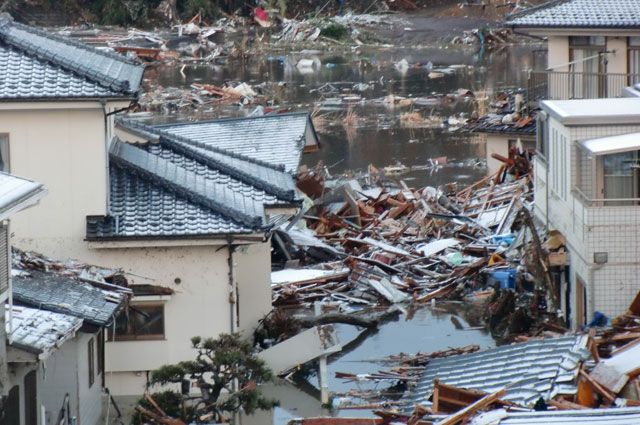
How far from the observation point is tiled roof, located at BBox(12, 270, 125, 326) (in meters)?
10.2

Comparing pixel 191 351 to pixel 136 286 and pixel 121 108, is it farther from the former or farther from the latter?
pixel 121 108

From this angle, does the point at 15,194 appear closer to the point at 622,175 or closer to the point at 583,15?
the point at 622,175

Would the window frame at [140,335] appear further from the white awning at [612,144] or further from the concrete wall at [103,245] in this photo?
the white awning at [612,144]

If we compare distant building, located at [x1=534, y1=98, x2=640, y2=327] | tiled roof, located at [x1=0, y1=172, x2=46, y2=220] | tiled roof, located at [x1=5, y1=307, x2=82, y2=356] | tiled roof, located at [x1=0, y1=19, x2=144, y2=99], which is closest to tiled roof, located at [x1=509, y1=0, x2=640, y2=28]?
distant building, located at [x1=534, y1=98, x2=640, y2=327]

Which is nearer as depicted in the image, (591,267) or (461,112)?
(591,267)

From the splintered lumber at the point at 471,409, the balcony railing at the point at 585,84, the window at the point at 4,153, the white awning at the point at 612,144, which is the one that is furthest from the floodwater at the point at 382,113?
the balcony railing at the point at 585,84

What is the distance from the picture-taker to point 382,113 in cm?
Result: 4091

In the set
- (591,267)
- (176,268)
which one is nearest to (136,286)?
(176,268)

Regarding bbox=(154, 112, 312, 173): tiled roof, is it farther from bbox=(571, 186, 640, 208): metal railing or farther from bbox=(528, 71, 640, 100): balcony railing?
bbox=(528, 71, 640, 100): balcony railing

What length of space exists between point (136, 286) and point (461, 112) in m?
29.0

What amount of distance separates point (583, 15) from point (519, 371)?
11715mm

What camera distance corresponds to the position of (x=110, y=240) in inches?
483

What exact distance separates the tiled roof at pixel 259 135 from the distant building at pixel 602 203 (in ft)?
12.9

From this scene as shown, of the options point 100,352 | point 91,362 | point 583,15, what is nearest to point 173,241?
point 100,352
